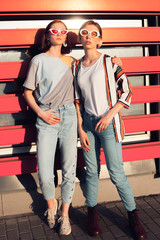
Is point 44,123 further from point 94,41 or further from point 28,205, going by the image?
point 28,205

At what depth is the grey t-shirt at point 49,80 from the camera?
2963 mm

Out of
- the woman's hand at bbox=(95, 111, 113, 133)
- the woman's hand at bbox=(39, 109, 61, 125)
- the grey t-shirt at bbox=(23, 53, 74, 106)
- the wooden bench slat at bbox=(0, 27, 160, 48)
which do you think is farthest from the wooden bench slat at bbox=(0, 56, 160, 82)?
the woman's hand at bbox=(95, 111, 113, 133)

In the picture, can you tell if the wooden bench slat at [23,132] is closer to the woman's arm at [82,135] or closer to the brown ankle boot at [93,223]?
the woman's arm at [82,135]

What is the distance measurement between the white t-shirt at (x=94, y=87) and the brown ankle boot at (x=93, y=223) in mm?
1197

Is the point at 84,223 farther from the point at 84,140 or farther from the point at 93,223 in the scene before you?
the point at 84,140

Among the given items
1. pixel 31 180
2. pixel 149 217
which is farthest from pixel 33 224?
pixel 149 217

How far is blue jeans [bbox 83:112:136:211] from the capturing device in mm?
2963

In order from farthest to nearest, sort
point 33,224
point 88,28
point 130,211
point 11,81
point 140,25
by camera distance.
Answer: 1. point 140,25
2. point 11,81
3. point 33,224
4. point 130,211
5. point 88,28

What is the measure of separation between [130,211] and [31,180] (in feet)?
4.63

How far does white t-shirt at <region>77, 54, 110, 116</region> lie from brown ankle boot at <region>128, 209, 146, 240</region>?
4.02ft

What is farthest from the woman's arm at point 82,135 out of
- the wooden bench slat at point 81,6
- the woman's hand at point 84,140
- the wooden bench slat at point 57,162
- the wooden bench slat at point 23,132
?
the wooden bench slat at point 81,6

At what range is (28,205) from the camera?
3.68 m

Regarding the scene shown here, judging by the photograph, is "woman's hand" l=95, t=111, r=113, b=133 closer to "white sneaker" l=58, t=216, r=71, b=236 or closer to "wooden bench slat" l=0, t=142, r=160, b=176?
"wooden bench slat" l=0, t=142, r=160, b=176

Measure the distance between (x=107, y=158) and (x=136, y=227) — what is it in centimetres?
83
